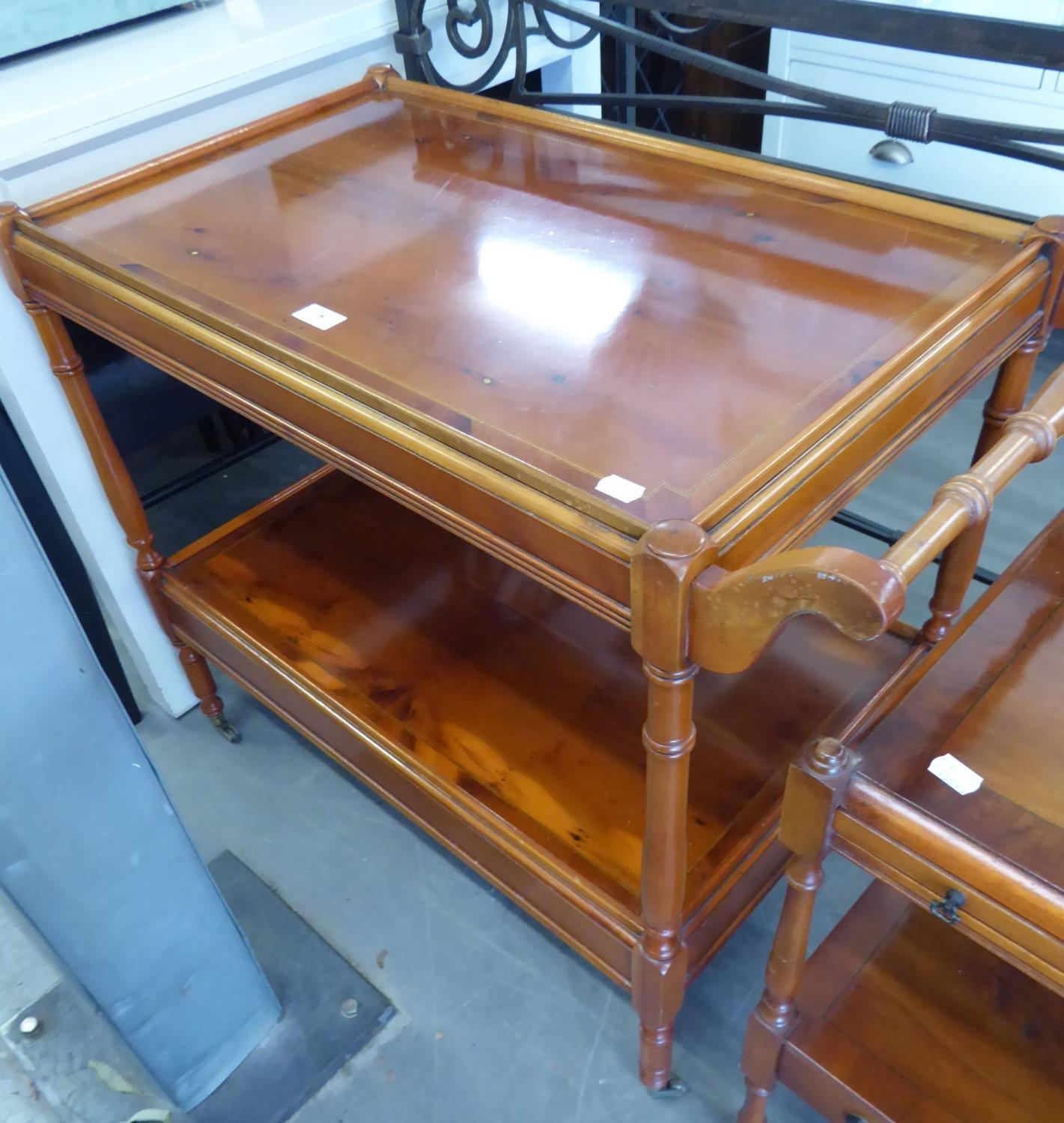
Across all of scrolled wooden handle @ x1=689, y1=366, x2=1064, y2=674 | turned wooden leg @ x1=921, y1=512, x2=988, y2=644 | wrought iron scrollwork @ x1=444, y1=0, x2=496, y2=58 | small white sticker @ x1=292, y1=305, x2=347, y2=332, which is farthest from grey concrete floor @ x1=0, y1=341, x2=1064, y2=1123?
wrought iron scrollwork @ x1=444, y1=0, x2=496, y2=58

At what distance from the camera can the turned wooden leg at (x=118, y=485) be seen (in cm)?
118

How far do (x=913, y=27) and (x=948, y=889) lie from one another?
0.82 meters

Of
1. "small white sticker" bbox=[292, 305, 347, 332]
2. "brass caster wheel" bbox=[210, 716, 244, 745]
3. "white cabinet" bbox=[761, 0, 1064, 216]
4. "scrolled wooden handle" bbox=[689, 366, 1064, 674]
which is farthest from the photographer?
"white cabinet" bbox=[761, 0, 1064, 216]

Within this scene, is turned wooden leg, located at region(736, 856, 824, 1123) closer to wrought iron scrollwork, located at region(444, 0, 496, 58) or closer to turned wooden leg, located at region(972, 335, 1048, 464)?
Answer: turned wooden leg, located at region(972, 335, 1048, 464)

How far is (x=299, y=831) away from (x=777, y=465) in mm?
1003

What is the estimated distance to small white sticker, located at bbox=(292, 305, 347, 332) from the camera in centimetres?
91

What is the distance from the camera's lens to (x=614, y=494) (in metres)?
A: 0.70

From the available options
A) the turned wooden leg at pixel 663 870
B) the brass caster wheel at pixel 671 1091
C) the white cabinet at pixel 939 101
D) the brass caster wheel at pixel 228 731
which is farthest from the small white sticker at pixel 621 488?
the white cabinet at pixel 939 101

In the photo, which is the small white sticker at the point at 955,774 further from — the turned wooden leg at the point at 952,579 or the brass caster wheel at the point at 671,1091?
the brass caster wheel at the point at 671,1091

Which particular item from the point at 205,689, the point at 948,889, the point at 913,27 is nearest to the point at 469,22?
the point at 913,27

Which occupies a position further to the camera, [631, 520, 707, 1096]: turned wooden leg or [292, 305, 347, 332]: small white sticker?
[292, 305, 347, 332]: small white sticker

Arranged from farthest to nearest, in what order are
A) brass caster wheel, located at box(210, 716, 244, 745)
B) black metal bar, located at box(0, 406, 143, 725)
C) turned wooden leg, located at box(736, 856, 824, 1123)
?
brass caster wheel, located at box(210, 716, 244, 745) → black metal bar, located at box(0, 406, 143, 725) → turned wooden leg, located at box(736, 856, 824, 1123)

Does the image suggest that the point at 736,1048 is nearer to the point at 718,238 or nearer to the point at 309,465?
the point at 718,238

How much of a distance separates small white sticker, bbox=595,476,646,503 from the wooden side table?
0.74 feet
